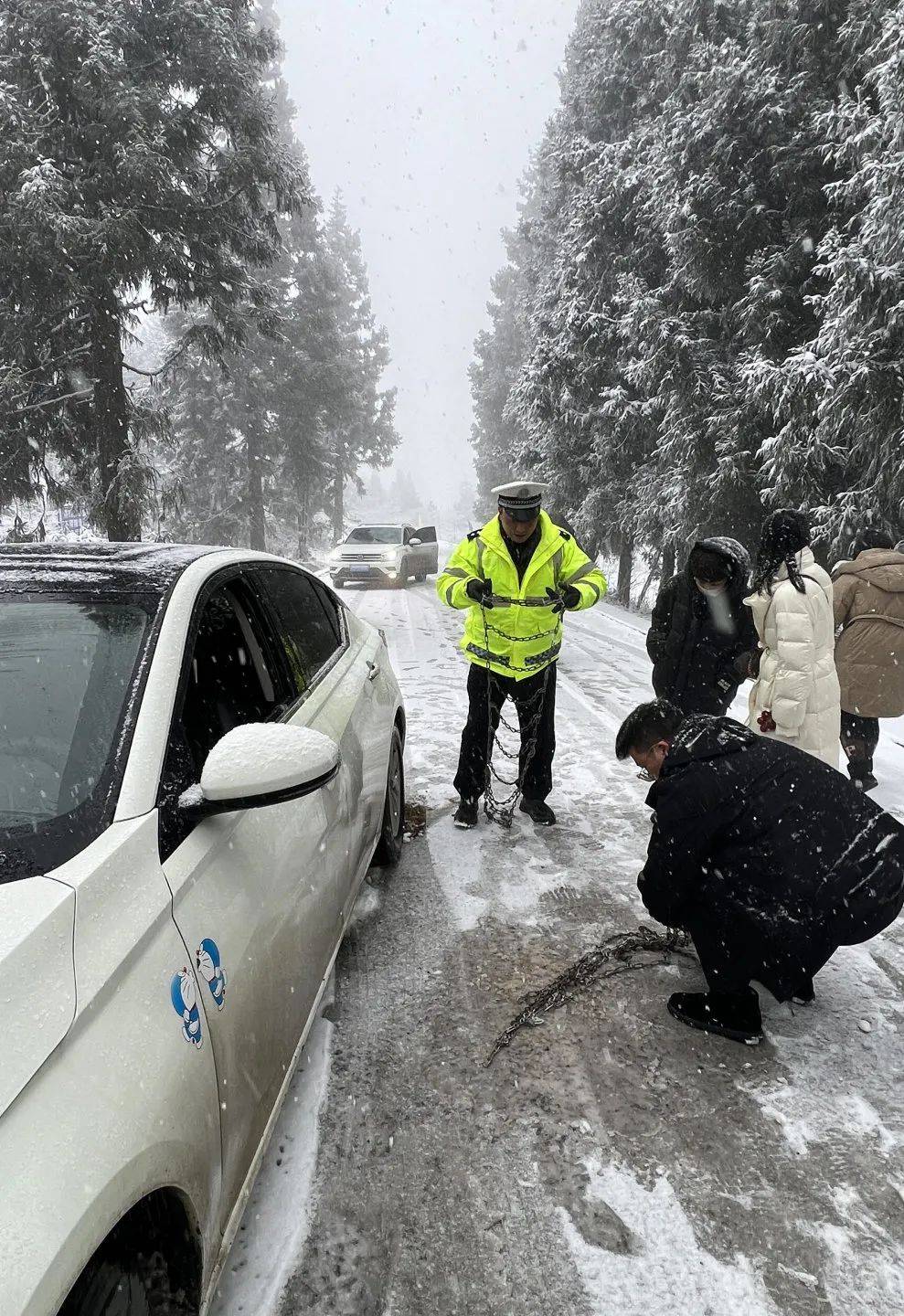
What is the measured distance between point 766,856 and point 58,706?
2201mm

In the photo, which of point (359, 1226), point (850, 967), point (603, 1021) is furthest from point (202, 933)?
point (850, 967)

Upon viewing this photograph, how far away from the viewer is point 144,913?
1.33 meters

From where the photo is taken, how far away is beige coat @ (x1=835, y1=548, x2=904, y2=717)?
4.39 metres

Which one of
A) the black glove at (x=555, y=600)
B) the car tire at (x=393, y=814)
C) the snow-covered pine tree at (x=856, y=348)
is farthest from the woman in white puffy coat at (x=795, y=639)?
the snow-covered pine tree at (x=856, y=348)

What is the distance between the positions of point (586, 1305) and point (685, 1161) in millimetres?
532

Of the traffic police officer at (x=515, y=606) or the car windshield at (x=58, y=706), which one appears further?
the traffic police officer at (x=515, y=606)

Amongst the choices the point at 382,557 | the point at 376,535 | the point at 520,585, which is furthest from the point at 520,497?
the point at 376,535

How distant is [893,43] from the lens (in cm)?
690

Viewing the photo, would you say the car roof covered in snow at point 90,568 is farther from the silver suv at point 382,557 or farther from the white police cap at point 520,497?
the silver suv at point 382,557

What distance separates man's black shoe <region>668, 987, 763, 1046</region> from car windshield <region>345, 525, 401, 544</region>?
1672cm

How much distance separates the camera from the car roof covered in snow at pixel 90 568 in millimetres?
1935

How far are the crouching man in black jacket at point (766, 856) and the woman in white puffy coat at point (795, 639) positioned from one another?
1.00 m

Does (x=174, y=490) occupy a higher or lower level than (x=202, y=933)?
higher

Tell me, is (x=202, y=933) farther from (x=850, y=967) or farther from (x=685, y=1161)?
(x=850, y=967)
